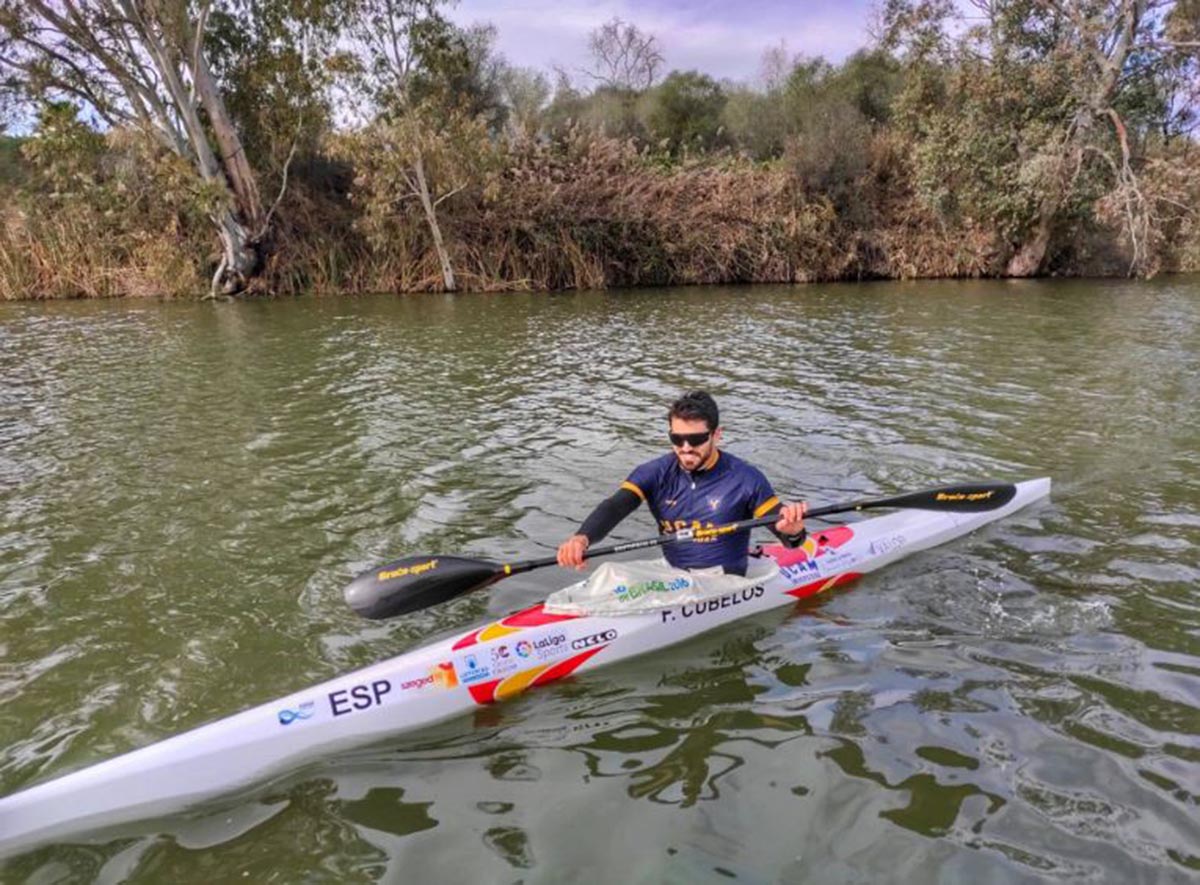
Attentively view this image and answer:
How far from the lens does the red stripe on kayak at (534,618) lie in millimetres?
4988

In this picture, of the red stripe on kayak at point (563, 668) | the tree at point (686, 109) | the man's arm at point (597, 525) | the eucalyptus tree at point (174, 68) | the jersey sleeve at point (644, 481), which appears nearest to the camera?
the red stripe on kayak at point (563, 668)

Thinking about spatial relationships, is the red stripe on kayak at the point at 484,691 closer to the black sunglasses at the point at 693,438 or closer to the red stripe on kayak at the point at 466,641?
the red stripe on kayak at the point at 466,641

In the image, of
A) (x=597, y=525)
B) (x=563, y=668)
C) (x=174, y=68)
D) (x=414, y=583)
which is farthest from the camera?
(x=174, y=68)

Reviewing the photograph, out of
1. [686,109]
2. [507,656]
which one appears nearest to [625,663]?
[507,656]

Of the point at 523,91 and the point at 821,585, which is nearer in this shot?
the point at 821,585

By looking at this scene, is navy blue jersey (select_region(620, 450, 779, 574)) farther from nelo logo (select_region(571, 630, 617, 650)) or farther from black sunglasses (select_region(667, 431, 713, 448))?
nelo logo (select_region(571, 630, 617, 650))

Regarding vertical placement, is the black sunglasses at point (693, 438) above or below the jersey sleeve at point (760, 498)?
above

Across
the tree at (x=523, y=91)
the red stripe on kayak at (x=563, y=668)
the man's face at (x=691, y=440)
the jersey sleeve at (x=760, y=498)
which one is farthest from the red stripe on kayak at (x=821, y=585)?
the tree at (x=523, y=91)

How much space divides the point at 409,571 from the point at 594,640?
48.5 inches

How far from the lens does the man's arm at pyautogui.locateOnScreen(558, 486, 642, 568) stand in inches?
207

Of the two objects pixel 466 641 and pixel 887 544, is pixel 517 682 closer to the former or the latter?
pixel 466 641

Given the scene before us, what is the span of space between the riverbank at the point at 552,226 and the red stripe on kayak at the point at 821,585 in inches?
838

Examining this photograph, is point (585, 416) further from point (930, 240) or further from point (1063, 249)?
point (1063, 249)

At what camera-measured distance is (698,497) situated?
5.81m
